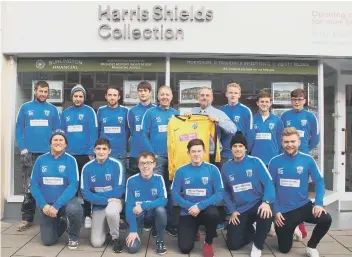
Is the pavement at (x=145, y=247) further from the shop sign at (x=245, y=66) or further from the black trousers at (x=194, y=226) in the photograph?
the shop sign at (x=245, y=66)

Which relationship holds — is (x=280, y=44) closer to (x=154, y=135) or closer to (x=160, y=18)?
(x=160, y=18)

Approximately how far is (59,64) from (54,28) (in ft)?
2.05

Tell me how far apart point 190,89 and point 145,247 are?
2.85 metres

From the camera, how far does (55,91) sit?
6562mm

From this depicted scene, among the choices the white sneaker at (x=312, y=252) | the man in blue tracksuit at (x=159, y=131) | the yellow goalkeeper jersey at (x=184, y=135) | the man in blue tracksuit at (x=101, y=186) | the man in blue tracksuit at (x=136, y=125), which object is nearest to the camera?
the white sneaker at (x=312, y=252)

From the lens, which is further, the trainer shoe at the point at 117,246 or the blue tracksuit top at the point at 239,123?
the blue tracksuit top at the point at 239,123

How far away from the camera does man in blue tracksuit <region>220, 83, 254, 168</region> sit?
5.44 metres

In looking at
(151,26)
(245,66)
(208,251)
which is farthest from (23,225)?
(245,66)

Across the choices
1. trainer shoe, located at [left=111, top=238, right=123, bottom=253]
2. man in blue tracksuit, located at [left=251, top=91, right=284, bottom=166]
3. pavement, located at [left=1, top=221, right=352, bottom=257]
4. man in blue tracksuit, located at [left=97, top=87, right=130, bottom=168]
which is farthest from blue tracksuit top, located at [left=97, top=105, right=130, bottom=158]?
man in blue tracksuit, located at [left=251, top=91, right=284, bottom=166]

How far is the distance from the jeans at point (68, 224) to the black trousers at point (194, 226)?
1288 millimetres

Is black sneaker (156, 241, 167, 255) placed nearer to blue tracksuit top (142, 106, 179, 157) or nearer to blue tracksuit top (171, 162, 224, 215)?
blue tracksuit top (171, 162, 224, 215)

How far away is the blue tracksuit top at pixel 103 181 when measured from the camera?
16.1 ft

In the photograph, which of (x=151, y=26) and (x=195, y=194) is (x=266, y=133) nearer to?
(x=195, y=194)

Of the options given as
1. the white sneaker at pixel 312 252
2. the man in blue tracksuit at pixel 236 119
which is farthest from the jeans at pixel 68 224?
the white sneaker at pixel 312 252
